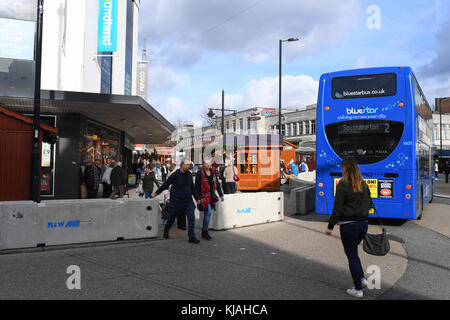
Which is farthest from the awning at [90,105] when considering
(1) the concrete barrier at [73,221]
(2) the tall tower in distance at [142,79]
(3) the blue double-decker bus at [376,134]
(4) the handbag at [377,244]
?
(2) the tall tower in distance at [142,79]

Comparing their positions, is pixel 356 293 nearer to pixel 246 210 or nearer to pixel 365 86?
pixel 246 210

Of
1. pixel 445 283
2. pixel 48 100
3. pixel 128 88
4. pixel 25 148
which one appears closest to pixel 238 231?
pixel 445 283

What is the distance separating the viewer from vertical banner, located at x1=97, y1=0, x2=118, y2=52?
727 inches

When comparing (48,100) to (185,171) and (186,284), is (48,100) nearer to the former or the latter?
(185,171)

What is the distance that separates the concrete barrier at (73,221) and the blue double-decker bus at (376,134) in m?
4.66

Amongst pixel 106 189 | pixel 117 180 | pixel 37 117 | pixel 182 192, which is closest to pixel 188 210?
pixel 182 192

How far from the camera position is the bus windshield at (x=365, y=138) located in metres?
9.68

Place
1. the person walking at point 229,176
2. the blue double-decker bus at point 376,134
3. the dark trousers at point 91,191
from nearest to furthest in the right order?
the blue double-decker bus at point 376,134 < the person walking at point 229,176 < the dark trousers at point 91,191

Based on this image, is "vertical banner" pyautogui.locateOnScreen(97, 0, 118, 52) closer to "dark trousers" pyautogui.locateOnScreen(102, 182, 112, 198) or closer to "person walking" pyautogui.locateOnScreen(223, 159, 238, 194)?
"dark trousers" pyautogui.locateOnScreen(102, 182, 112, 198)

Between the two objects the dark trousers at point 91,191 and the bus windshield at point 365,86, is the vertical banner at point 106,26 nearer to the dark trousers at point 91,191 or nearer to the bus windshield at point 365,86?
the dark trousers at point 91,191

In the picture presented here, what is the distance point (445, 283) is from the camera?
5.35m
